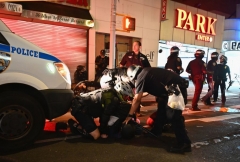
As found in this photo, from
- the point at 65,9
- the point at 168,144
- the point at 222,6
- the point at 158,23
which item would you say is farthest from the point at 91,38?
the point at 222,6

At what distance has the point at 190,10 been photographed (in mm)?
15211

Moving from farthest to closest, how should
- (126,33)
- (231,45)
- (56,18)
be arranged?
(231,45), (126,33), (56,18)

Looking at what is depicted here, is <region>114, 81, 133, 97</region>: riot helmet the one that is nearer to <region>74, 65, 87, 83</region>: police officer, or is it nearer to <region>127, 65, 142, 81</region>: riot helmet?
<region>127, 65, 142, 81</region>: riot helmet

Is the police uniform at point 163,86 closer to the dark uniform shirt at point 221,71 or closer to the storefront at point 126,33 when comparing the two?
the dark uniform shirt at point 221,71

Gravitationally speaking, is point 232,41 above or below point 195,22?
below

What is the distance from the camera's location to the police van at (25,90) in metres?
3.42

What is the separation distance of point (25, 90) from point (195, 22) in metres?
14.0

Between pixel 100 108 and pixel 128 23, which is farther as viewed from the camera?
pixel 128 23

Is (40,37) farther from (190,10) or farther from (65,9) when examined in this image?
(190,10)

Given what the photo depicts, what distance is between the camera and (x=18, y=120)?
3.52 meters

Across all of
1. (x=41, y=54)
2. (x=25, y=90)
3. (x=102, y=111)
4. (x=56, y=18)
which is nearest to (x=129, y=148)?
(x=102, y=111)

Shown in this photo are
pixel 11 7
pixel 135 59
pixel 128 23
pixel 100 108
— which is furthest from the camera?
pixel 128 23

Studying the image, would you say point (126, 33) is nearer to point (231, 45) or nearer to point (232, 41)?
point (231, 45)

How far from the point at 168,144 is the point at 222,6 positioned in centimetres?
2516
